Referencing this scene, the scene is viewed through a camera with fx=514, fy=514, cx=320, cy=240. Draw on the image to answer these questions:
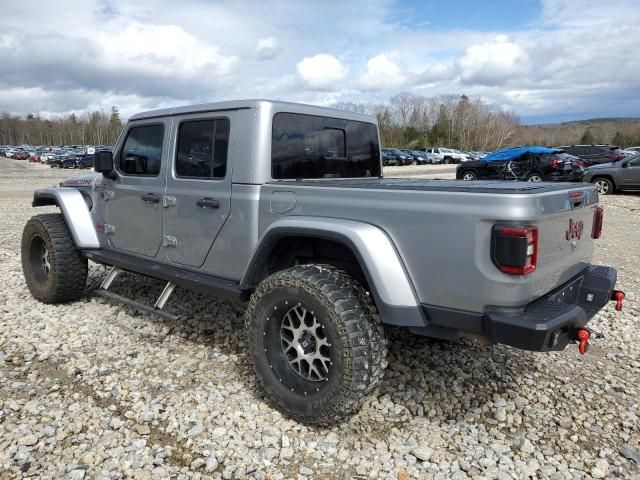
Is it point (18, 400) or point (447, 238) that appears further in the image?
point (18, 400)

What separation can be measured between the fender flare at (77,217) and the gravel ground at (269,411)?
2.40 feet

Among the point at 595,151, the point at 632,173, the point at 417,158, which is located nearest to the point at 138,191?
the point at 632,173

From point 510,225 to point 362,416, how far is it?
5.17 feet

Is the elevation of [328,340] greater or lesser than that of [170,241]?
lesser

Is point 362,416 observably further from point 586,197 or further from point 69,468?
point 586,197

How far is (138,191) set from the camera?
4258 mm

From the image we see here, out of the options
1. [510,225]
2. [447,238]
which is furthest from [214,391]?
[510,225]

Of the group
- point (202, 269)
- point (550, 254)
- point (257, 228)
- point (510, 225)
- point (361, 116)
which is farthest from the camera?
point (361, 116)

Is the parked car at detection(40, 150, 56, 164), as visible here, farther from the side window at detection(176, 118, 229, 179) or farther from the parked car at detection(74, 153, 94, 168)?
the side window at detection(176, 118, 229, 179)

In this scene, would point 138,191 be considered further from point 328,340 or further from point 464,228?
point 464,228

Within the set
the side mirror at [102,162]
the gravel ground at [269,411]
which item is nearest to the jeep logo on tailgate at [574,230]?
the gravel ground at [269,411]

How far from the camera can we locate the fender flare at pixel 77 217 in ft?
15.8

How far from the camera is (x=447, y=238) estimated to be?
252 centimetres

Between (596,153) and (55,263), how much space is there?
27664mm
